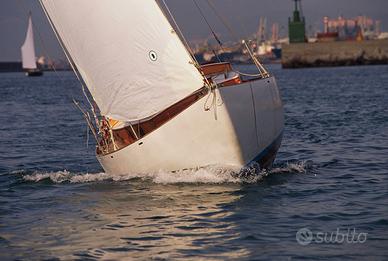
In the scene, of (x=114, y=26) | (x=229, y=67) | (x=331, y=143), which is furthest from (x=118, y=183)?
(x=331, y=143)

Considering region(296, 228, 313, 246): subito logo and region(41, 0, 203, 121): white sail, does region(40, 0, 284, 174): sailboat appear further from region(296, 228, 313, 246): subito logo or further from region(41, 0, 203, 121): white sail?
region(296, 228, 313, 246): subito logo

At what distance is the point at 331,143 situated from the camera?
68.9 feet

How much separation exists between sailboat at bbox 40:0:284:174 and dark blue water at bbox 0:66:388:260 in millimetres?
435

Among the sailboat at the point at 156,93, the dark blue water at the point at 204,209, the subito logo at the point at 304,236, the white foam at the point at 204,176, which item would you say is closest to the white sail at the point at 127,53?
the sailboat at the point at 156,93

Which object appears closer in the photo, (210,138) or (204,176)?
(210,138)

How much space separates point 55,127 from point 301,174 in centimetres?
1513

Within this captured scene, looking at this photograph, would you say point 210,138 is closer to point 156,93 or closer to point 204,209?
point 156,93

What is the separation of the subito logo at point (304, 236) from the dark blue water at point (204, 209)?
0.01 meters

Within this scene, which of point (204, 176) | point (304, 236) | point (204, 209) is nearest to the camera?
point (304, 236)

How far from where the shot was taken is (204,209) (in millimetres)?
12562

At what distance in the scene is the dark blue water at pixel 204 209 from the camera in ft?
33.8

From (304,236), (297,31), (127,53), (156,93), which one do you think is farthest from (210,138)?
(297,31)

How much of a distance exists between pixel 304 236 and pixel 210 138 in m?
3.69

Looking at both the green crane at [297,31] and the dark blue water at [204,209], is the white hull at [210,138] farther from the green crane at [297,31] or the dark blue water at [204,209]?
the green crane at [297,31]
